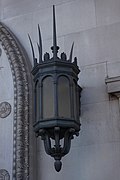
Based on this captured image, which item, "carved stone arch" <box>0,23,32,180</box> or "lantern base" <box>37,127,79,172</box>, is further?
"carved stone arch" <box>0,23,32,180</box>

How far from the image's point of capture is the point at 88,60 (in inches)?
111

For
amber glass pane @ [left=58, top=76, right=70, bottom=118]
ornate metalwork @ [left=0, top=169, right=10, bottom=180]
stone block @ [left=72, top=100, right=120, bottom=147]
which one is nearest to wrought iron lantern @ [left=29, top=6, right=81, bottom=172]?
amber glass pane @ [left=58, top=76, right=70, bottom=118]

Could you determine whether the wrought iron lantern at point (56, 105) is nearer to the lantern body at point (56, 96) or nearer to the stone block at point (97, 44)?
the lantern body at point (56, 96)

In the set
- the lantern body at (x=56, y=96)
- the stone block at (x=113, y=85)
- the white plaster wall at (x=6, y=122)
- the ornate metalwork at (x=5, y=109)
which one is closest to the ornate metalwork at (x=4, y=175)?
the white plaster wall at (x=6, y=122)

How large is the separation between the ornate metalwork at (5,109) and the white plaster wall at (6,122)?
0.07 feet

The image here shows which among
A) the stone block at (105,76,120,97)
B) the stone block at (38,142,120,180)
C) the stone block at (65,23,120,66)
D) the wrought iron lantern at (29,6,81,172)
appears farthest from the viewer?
the stone block at (65,23,120,66)

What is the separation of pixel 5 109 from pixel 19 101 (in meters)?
0.13

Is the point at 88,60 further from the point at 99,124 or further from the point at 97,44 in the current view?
the point at 99,124

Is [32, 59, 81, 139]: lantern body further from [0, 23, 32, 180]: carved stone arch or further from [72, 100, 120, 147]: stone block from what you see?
[0, 23, 32, 180]: carved stone arch

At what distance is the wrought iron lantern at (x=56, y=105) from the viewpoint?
2.31 metres

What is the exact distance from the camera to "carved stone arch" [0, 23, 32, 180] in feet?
8.63

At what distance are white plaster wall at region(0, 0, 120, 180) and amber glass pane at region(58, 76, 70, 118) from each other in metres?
0.33

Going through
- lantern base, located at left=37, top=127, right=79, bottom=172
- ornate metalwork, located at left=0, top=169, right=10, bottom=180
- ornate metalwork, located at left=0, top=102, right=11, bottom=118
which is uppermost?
ornate metalwork, located at left=0, top=102, right=11, bottom=118

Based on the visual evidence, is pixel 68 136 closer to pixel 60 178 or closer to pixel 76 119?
pixel 76 119
